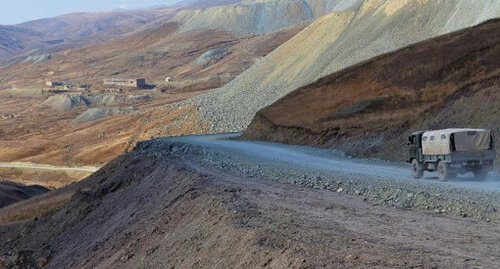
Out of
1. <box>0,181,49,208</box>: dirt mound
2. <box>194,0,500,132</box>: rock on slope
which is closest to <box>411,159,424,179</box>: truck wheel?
<box>194,0,500,132</box>: rock on slope

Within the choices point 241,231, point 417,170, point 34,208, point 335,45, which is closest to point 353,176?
point 417,170

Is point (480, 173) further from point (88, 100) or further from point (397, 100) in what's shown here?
point (88, 100)

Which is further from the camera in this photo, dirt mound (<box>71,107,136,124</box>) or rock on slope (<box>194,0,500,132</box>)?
dirt mound (<box>71,107,136,124</box>)

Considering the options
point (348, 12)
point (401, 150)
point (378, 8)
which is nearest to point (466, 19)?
point (378, 8)

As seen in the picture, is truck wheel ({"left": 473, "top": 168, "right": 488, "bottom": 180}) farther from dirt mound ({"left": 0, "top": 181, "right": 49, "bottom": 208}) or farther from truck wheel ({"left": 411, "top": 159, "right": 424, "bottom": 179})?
dirt mound ({"left": 0, "top": 181, "right": 49, "bottom": 208})

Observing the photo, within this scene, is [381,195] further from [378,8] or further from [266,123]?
[378,8]

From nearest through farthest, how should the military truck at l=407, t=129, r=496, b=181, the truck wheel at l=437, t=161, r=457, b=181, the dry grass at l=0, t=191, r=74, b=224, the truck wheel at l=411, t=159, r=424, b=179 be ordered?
the military truck at l=407, t=129, r=496, b=181, the truck wheel at l=437, t=161, r=457, b=181, the truck wheel at l=411, t=159, r=424, b=179, the dry grass at l=0, t=191, r=74, b=224

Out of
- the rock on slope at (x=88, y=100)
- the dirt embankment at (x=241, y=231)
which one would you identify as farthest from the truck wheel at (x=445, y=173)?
the rock on slope at (x=88, y=100)

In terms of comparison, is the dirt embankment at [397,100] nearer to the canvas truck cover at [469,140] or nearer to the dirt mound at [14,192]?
the canvas truck cover at [469,140]
